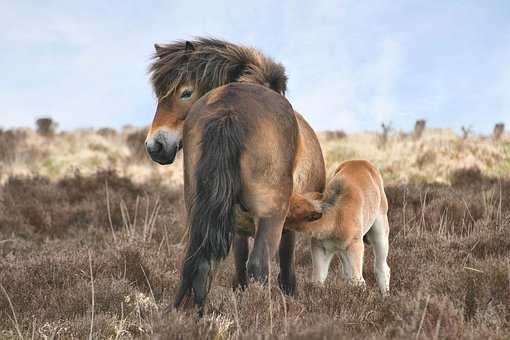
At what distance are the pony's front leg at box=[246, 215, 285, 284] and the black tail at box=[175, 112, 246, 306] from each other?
0.18 metres

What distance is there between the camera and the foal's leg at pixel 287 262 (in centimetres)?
448

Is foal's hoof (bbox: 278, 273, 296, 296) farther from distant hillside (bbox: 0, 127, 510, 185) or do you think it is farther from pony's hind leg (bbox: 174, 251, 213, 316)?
distant hillside (bbox: 0, 127, 510, 185)

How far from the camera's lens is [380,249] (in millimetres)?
5523

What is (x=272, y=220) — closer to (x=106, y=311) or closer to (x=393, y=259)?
(x=106, y=311)

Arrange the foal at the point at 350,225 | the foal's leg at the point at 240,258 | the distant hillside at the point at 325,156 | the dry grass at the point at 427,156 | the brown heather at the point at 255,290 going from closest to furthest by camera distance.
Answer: the brown heather at the point at 255,290, the foal's leg at the point at 240,258, the foal at the point at 350,225, the dry grass at the point at 427,156, the distant hillside at the point at 325,156

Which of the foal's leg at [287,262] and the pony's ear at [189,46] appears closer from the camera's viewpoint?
the foal's leg at [287,262]

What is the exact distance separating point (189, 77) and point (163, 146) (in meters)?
0.63

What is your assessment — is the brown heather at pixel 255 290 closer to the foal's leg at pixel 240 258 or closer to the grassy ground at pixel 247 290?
the grassy ground at pixel 247 290

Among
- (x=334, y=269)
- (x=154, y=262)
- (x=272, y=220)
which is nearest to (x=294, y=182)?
(x=272, y=220)

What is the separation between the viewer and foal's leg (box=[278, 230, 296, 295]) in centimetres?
448

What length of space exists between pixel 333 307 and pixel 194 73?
2.15 m

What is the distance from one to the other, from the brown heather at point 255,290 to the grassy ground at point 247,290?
0.01 metres

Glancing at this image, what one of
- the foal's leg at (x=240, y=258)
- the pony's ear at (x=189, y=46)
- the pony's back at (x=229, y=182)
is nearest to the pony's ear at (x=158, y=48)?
the pony's ear at (x=189, y=46)

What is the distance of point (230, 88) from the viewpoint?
150 inches
